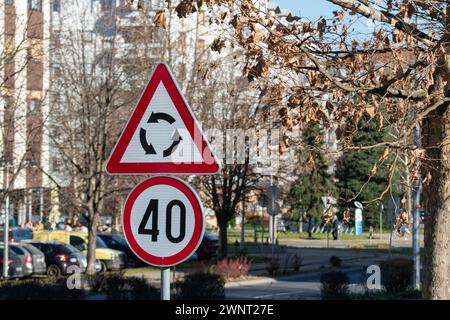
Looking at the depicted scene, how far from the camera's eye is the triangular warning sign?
5.72 m

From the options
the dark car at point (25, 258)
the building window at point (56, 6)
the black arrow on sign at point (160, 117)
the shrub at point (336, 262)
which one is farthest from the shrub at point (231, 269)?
the black arrow on sign at point (160, 117)

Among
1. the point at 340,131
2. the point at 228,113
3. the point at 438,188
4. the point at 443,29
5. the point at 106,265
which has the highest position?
the point at 228,113

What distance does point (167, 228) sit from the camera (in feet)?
18.6

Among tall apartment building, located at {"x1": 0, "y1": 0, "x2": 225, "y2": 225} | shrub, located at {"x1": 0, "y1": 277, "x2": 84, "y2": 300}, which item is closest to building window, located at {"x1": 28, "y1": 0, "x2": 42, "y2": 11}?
tall apartment building, located at {"x1": 0, "y1": 0, "x2": 225, "y2": 225}

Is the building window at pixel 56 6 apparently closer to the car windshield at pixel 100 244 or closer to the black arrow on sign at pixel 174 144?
the car windshield at pixel 100 244

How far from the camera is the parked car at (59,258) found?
3241 cm

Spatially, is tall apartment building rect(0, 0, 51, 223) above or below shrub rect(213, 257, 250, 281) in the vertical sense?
above

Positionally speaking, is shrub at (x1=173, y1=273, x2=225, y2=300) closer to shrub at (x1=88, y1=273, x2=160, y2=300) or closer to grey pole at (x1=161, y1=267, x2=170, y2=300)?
shrub at (x1=88, y1=273, x2=160, y2=300)

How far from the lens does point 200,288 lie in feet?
65.6

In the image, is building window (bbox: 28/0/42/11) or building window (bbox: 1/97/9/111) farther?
building window (bbox: 28/0/42/11)

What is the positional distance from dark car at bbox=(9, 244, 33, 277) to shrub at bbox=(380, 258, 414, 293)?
42.5 feet

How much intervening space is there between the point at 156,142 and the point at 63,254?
91.7 ft
